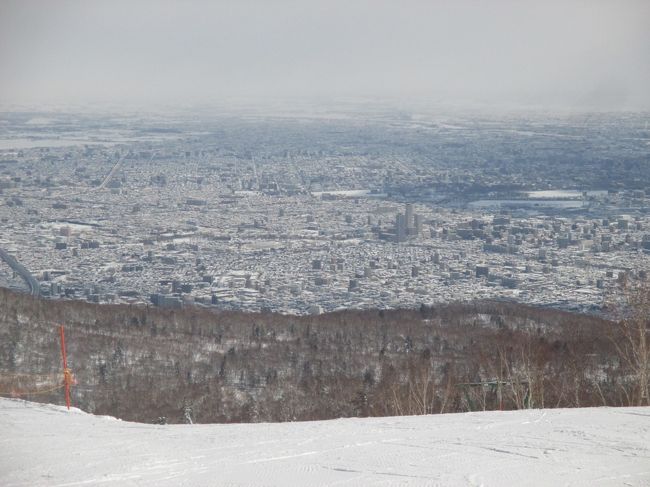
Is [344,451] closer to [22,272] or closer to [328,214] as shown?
[22,272]

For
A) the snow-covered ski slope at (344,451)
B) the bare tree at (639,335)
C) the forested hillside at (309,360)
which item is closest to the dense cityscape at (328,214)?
the forested hillside at (309,360)

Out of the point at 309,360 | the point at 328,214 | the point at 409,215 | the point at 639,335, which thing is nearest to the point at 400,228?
the point at 409,215

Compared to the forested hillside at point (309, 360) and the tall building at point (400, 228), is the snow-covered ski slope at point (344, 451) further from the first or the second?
the tall building at point (400, 228)

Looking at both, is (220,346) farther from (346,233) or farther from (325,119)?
(325,119)

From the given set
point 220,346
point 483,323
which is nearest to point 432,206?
point 483,323

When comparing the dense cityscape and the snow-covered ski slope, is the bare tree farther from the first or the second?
the dense cityscape

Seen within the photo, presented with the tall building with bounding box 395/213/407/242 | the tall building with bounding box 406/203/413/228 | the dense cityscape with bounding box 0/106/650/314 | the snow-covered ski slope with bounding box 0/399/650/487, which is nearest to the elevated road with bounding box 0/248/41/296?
the dense cityscape with bounding box 0/106/650/314
